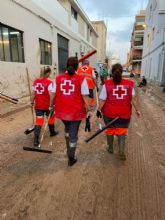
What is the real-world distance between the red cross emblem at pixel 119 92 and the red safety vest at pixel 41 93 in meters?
1.59

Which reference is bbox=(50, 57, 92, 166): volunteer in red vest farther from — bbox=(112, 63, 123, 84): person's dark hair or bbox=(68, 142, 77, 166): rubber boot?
bbox=(112, 63, 123, 84): person's dark hair

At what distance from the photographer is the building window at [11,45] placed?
907 cm

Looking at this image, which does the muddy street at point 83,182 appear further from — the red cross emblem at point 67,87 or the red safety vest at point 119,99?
the red cross emblem at point 67,87

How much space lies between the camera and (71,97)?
3.31 m

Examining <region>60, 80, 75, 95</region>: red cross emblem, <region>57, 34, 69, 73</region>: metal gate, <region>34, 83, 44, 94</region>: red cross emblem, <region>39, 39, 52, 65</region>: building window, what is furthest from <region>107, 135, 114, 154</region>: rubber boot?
<region>57, 34, 69, 73</region>: metal gate

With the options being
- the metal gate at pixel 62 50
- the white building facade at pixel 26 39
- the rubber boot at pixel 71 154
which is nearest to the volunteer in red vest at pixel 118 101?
the rubber boot at pixel 71 154

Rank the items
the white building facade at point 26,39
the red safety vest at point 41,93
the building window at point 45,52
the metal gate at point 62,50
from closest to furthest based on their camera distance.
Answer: the red safety vest at point 41,93 < the white building facade at point 26,39 < the building window at point 45,52 < the metal gate at point 62,50

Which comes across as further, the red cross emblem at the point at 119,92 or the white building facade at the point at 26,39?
the white building facade at the point at 26,39

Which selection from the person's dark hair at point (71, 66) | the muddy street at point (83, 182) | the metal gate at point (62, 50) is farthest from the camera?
the metal gate at point (62, 50)

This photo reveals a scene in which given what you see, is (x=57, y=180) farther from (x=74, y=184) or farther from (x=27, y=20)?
(x=27, y=20)

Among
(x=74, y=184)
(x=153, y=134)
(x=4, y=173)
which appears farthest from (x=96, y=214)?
(x=153, y=134)

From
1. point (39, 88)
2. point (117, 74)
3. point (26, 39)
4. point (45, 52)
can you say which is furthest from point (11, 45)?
point (117, 74)

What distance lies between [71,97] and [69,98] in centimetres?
4

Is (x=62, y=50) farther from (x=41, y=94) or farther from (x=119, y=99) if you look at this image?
(x=119, y=99)
